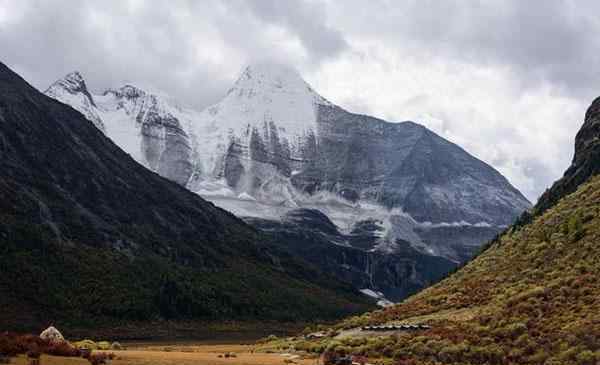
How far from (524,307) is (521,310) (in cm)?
37

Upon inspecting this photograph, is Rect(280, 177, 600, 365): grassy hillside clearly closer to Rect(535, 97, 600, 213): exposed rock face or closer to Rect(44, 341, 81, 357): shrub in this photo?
Rect(535, 97, 600, 213): exposed rock face

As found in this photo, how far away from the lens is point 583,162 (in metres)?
104

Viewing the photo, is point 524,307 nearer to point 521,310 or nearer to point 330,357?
point 521,310

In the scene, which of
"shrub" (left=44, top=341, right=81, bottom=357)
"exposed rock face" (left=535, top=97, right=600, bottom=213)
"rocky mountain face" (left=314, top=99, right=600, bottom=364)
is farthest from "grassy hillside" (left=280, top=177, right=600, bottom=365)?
"shrub" (left=44, top=341, right=81, bottom=357)

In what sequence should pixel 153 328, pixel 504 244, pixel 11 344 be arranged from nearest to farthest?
1. pixel 11 344
2. pixel 504 244
3. pixel 153 328

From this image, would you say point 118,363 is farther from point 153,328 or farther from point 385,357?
point 153,328

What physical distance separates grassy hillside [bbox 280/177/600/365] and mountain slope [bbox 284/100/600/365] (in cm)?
8

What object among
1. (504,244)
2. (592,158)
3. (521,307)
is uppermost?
(592,158)

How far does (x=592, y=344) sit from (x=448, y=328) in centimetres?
1493

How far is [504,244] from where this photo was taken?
91.2 meters

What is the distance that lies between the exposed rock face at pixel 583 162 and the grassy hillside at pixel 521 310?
531 inches

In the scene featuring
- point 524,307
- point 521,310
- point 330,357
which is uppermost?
point 524,307

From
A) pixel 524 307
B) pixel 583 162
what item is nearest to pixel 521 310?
pixel 524 307

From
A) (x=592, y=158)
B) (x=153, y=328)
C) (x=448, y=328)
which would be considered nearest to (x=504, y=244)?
(x=592, y=158)
